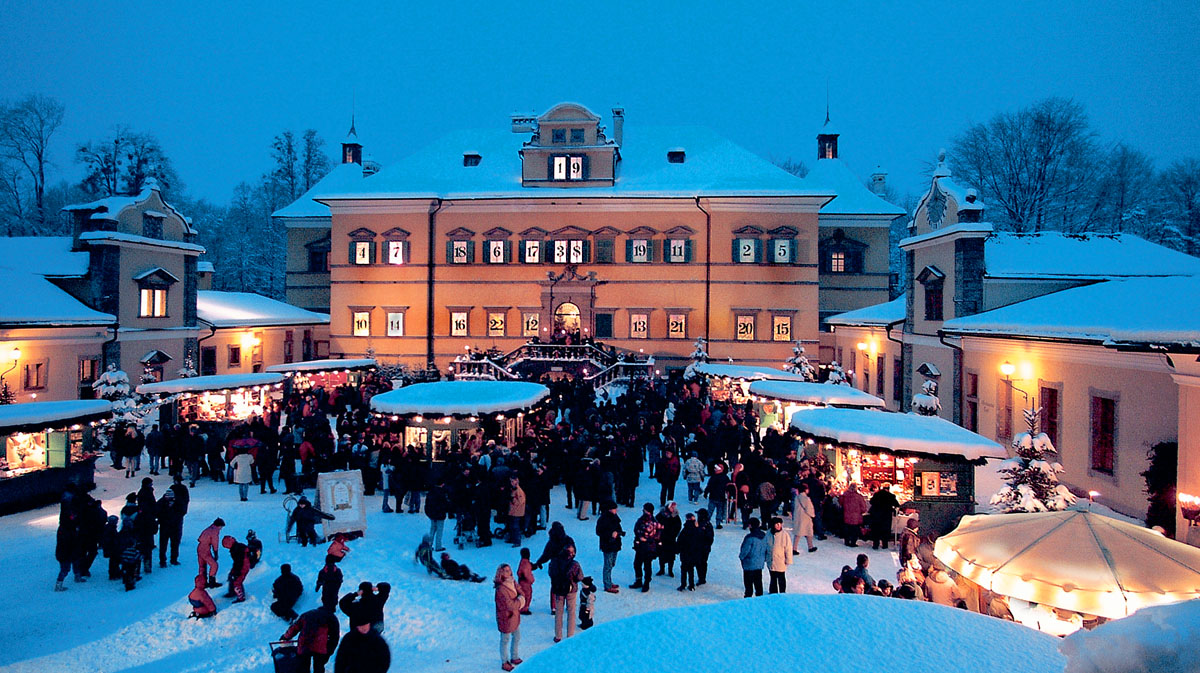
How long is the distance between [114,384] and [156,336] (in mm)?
10390

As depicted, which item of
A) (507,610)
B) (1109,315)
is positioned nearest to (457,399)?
(507,610)

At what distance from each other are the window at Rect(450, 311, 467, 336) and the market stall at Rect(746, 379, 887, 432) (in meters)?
21.6

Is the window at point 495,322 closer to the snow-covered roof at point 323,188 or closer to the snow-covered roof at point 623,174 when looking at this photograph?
the snow-covered roof at point 623,174

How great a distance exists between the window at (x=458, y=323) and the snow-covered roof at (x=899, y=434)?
27.8 m

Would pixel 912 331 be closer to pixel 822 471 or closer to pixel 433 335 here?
pixel 822 471

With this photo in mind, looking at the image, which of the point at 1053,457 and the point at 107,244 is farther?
the point at 107,244

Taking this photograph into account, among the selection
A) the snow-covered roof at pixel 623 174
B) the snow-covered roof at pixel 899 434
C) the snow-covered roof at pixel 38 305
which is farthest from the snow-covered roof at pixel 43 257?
the snow-covered roof at pixel 899 434

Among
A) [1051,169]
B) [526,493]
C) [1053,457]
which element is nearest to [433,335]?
[526,493]

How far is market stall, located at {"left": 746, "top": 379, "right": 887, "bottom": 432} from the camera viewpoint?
19750 mm

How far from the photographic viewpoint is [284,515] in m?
14.9

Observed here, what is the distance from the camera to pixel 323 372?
34.4 metres

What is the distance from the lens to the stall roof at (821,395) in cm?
1966

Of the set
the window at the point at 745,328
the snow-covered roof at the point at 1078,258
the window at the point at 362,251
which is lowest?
the window at the point at 745,328

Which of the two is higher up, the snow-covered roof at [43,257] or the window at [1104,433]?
the snow-covered roof at [43,257]
